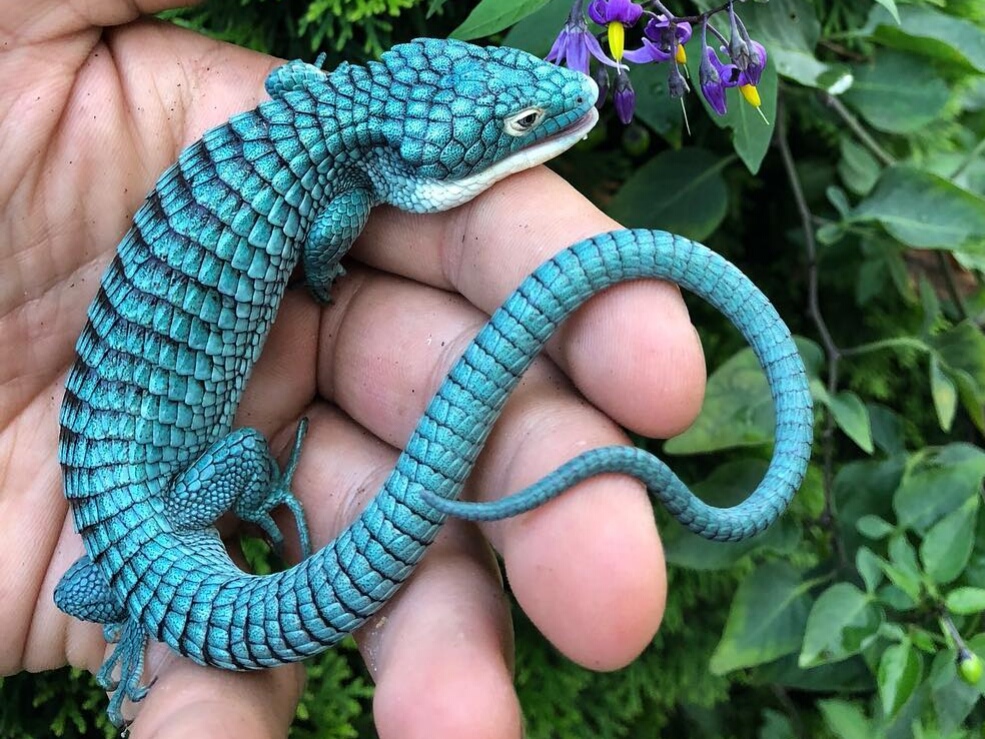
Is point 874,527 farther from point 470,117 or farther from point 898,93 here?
point 470,117

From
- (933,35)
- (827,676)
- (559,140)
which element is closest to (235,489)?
(559,140)

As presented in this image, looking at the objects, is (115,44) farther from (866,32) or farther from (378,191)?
(866,32)

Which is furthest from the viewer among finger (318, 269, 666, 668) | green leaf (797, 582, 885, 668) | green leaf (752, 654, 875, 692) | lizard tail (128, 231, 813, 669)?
green leaf (752, 654, 875, 692)

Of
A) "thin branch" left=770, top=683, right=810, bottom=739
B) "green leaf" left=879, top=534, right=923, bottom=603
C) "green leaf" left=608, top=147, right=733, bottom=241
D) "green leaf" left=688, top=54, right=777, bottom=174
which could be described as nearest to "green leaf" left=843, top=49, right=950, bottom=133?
"green leaf" left=608, top=147, right=733, bottom=241

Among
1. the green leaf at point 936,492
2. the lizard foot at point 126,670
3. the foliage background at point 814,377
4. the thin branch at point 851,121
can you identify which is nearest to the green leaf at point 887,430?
the foliage background at point 814,377

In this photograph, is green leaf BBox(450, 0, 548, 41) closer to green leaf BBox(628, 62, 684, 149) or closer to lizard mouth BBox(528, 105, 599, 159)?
lizard mouth BBox(528, 105, 599, 159)

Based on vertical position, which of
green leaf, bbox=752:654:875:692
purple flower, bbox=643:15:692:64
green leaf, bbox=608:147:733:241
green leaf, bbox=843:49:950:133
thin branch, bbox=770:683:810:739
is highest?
purple flower, bbox=643:15:692:64

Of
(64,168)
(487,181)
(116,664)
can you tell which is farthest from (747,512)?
(64,168)
